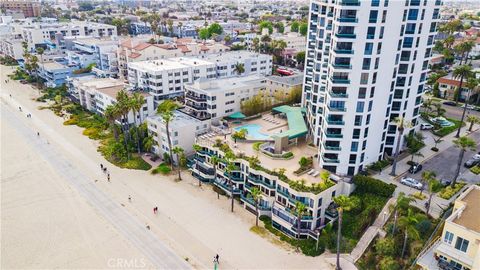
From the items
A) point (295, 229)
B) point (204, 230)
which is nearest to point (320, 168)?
point (295, 229)

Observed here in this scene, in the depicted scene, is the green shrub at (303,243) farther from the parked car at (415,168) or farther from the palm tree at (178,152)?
the parked car at (415,168)

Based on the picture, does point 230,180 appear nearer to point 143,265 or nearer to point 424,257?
point 143,265

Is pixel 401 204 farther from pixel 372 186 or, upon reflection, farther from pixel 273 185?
pixel 273 185

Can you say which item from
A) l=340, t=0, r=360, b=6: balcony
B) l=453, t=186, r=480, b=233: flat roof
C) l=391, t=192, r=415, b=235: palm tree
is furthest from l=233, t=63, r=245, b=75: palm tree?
l=453, t=186, r=480, b=233: flat roof

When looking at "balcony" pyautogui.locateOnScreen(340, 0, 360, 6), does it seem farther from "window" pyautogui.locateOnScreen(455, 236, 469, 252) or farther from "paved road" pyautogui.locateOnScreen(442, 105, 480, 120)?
"paved road" pyautogui.locateOnScreen(442, 105, 480, 120)

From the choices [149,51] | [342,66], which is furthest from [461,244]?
[149,51]

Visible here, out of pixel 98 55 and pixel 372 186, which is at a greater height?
pixel 98 55
